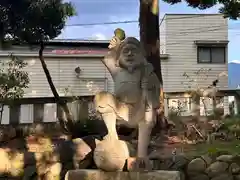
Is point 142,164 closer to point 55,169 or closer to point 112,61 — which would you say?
point 112,61

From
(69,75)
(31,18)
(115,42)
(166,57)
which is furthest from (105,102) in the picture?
(166,57)

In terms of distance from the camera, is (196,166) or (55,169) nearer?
(196,166)

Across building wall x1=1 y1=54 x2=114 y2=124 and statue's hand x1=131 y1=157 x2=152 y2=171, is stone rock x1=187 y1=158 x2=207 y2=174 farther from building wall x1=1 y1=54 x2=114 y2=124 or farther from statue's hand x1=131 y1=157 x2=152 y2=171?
building wall x1=1 y1=54 x2=114 y2=124

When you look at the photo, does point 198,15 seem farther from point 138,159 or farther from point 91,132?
point 138,159

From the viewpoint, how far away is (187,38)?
18.3 meters

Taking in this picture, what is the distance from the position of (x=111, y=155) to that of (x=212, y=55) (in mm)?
14676

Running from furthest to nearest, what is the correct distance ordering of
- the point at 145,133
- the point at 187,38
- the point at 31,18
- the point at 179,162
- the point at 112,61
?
the point at 187,38 < the point at 31,18 < the point at 179,162 < the point at 112,61 < the point at 145,133

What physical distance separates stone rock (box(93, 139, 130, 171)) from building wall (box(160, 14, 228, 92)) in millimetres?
13476

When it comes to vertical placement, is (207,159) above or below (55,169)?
above

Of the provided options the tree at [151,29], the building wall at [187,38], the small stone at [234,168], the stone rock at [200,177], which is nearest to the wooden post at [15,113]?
the tree at [151,29]

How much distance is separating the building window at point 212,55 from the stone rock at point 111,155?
14318 millimetres

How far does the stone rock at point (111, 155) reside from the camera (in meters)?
4.38

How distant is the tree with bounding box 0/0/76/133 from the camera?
358 inches

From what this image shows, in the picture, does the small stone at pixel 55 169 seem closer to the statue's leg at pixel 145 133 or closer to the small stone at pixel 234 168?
the statue's leg at pixel 145 133
